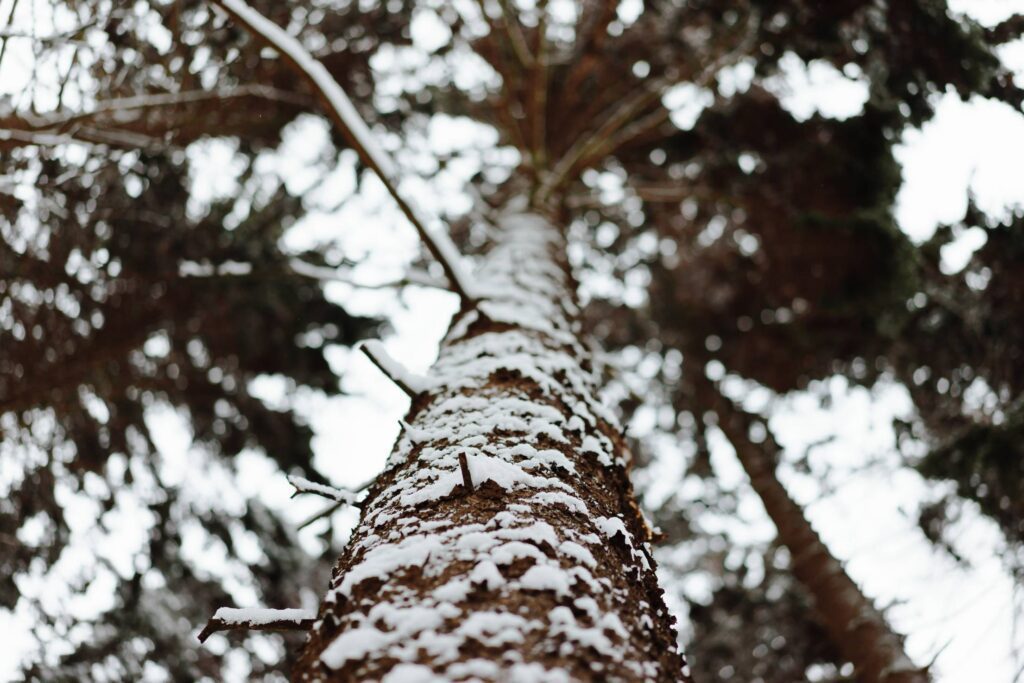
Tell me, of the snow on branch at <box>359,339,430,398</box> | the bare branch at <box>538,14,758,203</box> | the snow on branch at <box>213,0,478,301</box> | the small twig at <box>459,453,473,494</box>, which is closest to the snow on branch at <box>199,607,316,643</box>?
the small twig at <box>459,453,473,494</box>

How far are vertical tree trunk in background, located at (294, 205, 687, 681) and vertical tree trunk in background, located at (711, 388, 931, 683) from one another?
2.62 meters

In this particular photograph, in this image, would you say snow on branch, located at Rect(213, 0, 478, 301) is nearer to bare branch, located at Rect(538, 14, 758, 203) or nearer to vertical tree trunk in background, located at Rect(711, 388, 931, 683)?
bare branch, located at Rect(538, 14, 758, 203)

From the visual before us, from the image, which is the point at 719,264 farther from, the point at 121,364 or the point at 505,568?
the point at 505,568

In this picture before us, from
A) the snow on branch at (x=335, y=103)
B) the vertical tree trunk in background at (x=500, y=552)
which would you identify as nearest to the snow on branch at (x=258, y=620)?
the vertical tree trunk in background at (x=500, y=552)

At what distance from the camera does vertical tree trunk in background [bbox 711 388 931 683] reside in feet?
12.5

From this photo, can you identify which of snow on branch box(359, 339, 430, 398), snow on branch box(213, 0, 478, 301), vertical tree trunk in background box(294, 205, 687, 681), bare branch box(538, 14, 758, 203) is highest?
bare branch box(538, 14, 758, 203)

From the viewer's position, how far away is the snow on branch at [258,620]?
4.85 feet

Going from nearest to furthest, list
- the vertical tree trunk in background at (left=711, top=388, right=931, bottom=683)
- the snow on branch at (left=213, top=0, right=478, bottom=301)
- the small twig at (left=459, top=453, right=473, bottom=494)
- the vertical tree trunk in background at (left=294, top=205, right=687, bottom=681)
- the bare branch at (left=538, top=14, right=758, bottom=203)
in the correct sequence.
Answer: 1. the vertical tree trunk in background at (left=294, top=205, right=687, bottom=681)
2. the small twig at (left=459, top=453, right=473, bottom=494)
3. the snow on branch at (left=213, top=0, right=478, bottom=301)
4. the vertical tree trunk in background at (left=711, top=388, right=931, bottom=683)
5. the bare branch at (left=538, top=14, right=758, bottom=203)

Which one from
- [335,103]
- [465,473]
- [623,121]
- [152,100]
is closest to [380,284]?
[335,103]

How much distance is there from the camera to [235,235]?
5.43 meters

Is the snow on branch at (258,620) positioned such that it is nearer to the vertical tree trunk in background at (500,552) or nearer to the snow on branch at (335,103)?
the vertical tree trunk in background at (500,552)

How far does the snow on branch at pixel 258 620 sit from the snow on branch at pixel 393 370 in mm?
784

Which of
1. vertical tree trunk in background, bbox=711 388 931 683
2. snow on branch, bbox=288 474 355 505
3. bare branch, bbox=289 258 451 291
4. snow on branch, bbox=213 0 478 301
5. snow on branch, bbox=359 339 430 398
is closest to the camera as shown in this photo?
snow on branch, bbox=288 474 355 505

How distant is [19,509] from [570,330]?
429cm
